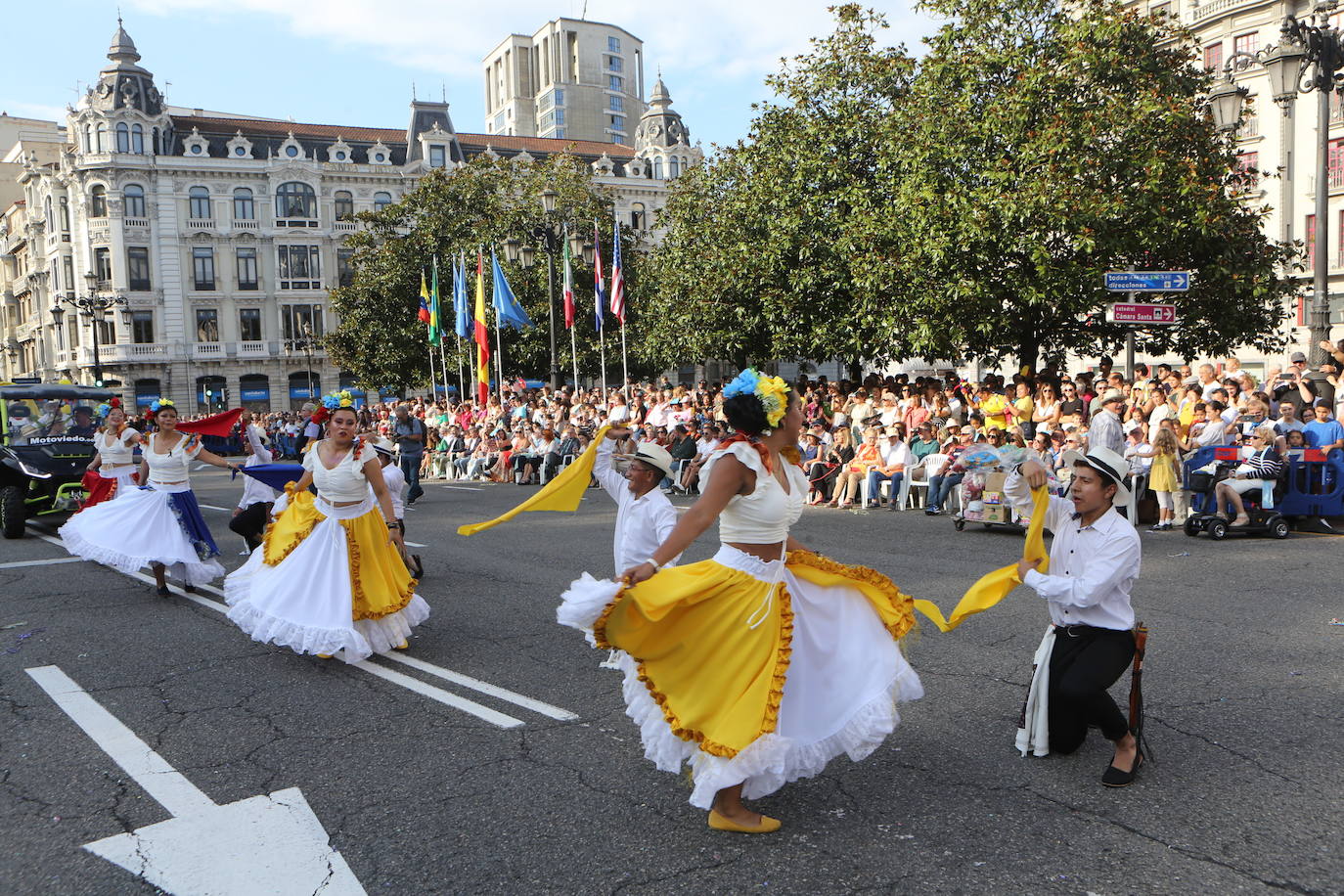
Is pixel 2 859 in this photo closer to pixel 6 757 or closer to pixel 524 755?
pixel 6 757

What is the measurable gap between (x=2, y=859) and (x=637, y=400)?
20.6m

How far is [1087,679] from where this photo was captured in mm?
4488

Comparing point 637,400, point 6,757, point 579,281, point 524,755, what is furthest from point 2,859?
point 579,281

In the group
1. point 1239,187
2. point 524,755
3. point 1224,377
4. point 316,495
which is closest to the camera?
point 524,755

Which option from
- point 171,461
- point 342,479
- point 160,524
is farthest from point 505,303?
point 342,479

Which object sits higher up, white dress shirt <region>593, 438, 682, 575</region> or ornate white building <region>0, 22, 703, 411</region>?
ornate white building <region>0, 22, 703, 411</region>

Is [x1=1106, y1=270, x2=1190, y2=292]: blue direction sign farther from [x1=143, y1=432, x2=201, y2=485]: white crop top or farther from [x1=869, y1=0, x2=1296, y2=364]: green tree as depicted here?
[x1=143, y1=432, x2=201, y2=485]: white crop top

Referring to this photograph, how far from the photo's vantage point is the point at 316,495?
7.29 m

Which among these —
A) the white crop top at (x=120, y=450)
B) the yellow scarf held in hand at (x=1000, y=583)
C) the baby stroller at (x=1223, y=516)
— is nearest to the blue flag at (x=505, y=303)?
the white crop top at (x=120, y=450)

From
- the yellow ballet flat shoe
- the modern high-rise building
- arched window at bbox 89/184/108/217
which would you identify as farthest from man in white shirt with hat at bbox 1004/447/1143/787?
the modern high-rise building

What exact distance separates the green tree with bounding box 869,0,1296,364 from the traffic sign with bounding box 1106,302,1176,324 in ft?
9.30

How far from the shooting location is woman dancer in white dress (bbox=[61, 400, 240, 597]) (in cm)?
906

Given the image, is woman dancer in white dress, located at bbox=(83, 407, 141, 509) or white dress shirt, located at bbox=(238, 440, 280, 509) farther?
woman dancer in white dress, located at bbox=(83, 407, 141, 509)

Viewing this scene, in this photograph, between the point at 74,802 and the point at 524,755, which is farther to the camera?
the point at 524,755
